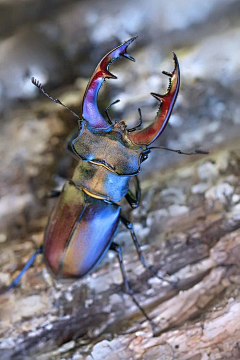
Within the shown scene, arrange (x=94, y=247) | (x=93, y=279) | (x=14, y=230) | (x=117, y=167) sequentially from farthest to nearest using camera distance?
(x=14, y=230) → (x=93, y=279) → (x=94, y=247) → (x=117, y=167)

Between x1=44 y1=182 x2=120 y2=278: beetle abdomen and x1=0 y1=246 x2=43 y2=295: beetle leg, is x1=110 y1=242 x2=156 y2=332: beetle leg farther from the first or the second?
x1=0 y1=246 x2=43 y2=295: beetle leg

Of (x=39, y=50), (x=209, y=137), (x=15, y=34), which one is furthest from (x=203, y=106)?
(x=15, y=34)

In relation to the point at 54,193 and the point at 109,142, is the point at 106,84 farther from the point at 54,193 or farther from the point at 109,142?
the point at 54,193

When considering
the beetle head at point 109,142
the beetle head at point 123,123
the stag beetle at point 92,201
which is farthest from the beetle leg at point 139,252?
the beetle head at point 123,123

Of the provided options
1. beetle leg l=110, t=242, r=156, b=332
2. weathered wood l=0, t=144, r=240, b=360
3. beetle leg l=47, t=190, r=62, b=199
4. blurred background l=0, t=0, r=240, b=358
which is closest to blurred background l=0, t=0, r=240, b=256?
blurred background l=0, t=0, r=240, b=358

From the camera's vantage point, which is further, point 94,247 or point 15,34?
point 15,34

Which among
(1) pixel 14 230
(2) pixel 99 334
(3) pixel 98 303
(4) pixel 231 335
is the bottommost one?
(4) pixel 231 335

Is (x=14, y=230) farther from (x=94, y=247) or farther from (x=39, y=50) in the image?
(x=39, y=50)
